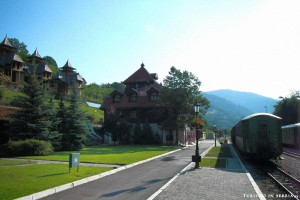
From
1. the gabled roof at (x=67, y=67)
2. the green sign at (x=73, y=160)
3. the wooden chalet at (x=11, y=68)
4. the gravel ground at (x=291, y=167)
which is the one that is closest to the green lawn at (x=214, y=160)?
the gravel ground at (x=291, y=167)

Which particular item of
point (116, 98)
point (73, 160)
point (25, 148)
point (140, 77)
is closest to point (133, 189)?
point (73, 160)

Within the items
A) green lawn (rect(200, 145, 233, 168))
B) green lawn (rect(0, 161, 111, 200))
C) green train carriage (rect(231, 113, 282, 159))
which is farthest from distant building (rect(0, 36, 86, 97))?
green lawn (rect(0, 161, 111, 200))

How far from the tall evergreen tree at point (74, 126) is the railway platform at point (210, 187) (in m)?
19.7

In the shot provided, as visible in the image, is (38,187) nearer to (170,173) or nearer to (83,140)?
(170,173)

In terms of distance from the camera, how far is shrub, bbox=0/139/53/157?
2439 centimetres

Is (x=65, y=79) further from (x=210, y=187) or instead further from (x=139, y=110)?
(x=210, y=187)

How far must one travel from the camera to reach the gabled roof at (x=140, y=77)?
5432 centimetres

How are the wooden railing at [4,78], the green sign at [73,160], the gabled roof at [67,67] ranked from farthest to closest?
1. the gabled roof at [67,67]
2. the wooden railing at [4,78]
3. the green sign at [73,160]

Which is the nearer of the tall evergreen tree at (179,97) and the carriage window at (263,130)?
the carriage window at (263,130)

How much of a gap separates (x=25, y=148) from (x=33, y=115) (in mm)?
3821

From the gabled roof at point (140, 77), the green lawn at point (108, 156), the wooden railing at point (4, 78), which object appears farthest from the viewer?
the wooden railing at point (4, 78)

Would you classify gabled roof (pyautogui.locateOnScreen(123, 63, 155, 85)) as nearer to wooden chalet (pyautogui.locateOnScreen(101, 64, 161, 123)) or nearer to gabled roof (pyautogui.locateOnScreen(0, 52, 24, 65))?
wooden chalet (pyautogui.locateOnScreen(101, 64, 161, 123))

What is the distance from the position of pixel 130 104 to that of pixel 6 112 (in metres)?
23.0

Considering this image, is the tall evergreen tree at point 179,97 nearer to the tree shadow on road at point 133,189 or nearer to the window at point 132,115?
the window at point 132,115
